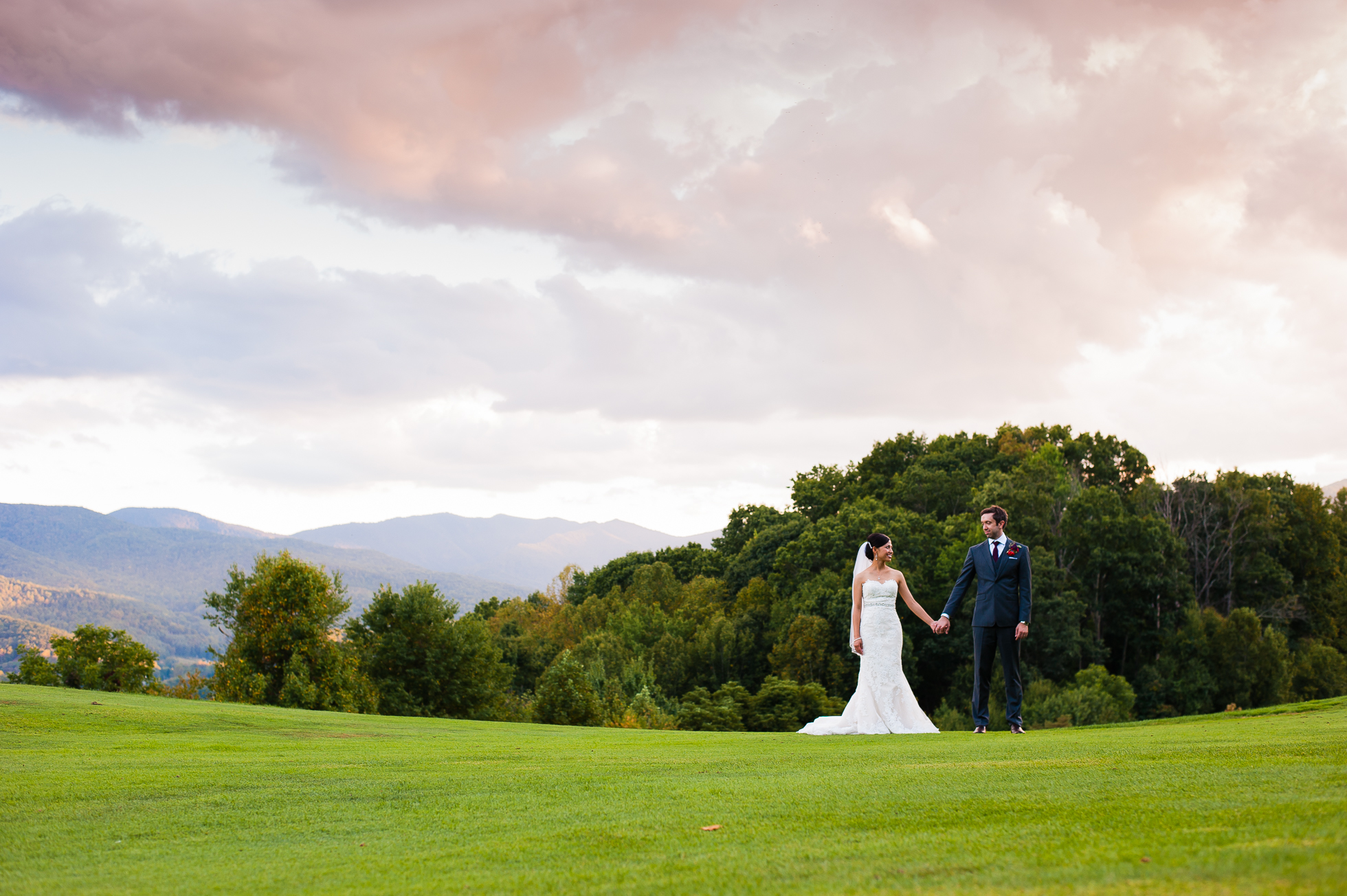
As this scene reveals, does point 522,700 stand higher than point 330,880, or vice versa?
point 330,880

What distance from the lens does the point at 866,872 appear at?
326 centimetres

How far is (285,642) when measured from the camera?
118 feet

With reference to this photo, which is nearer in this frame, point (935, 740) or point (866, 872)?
point (866, 872)

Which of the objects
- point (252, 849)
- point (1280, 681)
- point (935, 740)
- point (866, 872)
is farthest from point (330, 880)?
point (1280, 681)

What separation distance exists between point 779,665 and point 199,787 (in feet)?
152

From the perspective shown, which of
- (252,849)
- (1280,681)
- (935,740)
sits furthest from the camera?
(1280,681)

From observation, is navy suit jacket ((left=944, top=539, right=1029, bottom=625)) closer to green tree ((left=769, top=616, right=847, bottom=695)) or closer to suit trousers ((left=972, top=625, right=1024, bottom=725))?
suit trousers ((left=972, top=625, right=1024, bottom=725))

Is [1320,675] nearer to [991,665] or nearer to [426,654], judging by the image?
[426,654]

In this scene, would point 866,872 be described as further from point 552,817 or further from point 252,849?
point 252,849

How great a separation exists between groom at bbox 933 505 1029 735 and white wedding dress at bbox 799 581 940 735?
3194 millimetres

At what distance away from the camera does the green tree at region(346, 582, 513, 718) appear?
40062 millimetres

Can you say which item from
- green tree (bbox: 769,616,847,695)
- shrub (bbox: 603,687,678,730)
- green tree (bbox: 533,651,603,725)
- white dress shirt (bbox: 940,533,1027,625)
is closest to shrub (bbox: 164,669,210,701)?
green tree (bbox: 533,651,603,725)

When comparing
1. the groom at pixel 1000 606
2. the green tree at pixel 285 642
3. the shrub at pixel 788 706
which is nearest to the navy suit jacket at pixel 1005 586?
the groom at pixel 1000 606

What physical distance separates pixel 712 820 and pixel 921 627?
4637 cm
